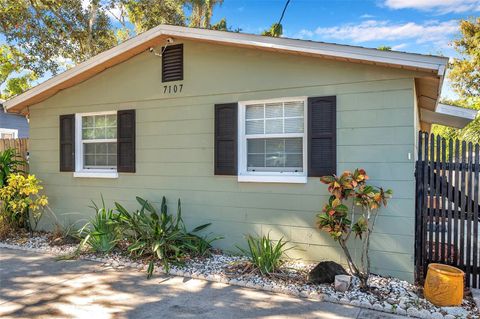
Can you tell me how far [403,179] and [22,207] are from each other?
675 cm

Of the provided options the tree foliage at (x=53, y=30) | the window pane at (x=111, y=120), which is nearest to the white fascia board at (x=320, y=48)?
the window pane at (x=111, y=120)

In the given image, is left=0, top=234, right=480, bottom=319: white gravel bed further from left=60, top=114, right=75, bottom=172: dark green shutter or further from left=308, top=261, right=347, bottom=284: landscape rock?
left=60, top=114, right=75, bottom=172: dark green shutter

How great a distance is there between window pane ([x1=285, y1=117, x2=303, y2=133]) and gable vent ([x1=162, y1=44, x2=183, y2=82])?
2.10 meters

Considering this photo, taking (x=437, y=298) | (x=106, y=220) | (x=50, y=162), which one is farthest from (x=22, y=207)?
(x=437, y=298)

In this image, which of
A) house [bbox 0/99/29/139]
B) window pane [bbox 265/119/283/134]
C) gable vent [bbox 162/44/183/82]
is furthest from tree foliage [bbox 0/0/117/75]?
window pane [bbox 265/119/283/134]

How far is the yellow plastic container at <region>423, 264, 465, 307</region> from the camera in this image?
378 centimetres

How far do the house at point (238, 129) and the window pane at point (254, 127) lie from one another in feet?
0.06

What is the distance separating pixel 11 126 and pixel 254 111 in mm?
12562

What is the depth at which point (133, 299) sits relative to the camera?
4020 millimetres

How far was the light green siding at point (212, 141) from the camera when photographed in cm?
459

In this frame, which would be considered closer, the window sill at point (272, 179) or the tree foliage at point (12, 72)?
the window sill at point (272, 179)

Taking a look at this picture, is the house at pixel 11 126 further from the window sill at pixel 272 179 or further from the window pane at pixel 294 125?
the window pane at pixel 294 125

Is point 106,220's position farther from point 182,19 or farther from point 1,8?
point 182,19

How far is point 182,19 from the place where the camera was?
52.9 ft
